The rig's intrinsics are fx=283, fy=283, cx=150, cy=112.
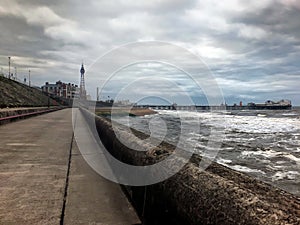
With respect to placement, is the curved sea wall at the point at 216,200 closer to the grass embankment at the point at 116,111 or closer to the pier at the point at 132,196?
the pier at the point at 132,196

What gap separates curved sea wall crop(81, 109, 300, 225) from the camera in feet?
4.80

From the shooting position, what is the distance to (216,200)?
1743mm

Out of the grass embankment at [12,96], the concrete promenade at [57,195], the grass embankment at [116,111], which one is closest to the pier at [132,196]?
the concrete promenade at [57,195]

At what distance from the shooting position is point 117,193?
4293mm

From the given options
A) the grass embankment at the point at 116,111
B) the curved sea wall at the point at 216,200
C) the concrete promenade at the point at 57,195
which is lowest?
the grass embankment at the point at 116,111

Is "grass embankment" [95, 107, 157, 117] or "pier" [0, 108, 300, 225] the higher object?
"pier" [0, 108, 300, 225]

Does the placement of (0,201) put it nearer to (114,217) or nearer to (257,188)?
(114,217)

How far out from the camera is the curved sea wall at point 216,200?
Result: 1463 mm

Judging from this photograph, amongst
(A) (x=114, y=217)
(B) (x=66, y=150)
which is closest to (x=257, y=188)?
(A) (x=114, y=217)

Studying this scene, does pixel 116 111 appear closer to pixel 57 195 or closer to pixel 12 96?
pixel 12 96

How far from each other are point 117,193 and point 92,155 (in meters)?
3.20

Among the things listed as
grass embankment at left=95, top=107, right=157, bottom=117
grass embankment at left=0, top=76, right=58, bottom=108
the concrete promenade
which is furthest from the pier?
grass embankment at left=0, top=76, right=58, bottom=108

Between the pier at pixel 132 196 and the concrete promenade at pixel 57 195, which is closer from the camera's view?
the pier at pixel 132 196

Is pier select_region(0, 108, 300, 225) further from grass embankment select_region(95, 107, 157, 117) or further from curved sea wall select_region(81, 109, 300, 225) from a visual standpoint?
grass embankment select_region(95, 107, 157, 117)
